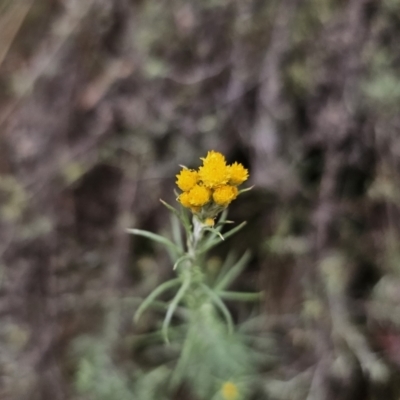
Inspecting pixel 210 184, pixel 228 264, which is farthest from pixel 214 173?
pixel 228 264

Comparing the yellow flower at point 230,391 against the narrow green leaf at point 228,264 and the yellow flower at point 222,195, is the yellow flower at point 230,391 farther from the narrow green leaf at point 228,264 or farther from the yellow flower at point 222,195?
the yellow flower at point 222,195

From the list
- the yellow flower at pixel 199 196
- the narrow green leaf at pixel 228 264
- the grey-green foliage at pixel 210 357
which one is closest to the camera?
the yellow flower at pixel 199 196

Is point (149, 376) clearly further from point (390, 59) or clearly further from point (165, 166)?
point (390, 59)

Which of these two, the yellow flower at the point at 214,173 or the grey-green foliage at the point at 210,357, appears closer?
the yellow flower at the point at 214,173

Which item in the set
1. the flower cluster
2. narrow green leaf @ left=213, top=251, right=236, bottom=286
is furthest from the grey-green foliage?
the flower cluster

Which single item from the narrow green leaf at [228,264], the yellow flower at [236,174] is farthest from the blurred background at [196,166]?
the yellow flower at [236,174]

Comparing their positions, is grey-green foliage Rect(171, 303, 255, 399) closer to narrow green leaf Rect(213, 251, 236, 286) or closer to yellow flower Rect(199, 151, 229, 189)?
narrow green leaf Rect(213, 251, 236, 286)

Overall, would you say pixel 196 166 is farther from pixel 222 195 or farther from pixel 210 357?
pixel 222 195

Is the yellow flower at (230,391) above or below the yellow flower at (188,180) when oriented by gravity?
below

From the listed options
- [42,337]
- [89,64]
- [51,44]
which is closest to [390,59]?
[89,64]
